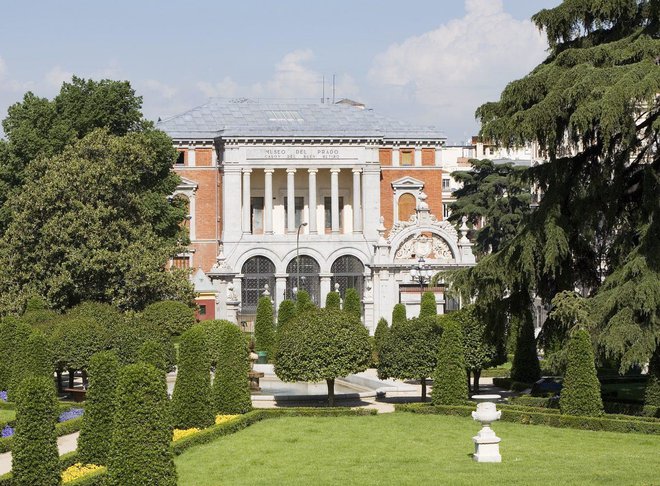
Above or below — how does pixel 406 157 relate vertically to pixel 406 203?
above

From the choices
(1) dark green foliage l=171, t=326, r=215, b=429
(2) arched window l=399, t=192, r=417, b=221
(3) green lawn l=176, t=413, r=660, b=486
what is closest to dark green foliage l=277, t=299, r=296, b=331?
(3) green lawn l=176, t=413, r=660, b=486

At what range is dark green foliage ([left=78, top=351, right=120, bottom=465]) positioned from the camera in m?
26.8

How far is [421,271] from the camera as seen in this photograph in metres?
59.2

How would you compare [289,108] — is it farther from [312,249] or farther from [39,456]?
[39,456]

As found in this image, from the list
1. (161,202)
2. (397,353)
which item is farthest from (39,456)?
(161,202)

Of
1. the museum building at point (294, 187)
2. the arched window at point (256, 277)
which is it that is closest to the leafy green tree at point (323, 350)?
the museum building at point (294, 187)

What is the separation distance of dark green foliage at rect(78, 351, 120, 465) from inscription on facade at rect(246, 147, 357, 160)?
58576 mm

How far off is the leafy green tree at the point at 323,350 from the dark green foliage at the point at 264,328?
19.7 meters

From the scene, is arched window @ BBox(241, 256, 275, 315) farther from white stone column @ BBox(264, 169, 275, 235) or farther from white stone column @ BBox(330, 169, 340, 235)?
white stone column @ BBox(330, 169, 340, 235)

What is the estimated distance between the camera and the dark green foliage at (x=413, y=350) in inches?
1585

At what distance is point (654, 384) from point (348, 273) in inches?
1887

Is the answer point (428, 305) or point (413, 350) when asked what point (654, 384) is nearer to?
point (413, 350)

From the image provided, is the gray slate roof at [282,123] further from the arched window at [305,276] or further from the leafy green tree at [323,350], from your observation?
the leafy green tree at [323,350]

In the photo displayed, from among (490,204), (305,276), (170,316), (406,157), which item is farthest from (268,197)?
(170,316)
